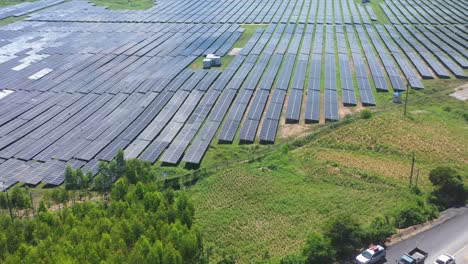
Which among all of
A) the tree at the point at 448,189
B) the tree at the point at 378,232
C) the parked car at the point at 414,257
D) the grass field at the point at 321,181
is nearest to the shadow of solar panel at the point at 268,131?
the grass field at the point at 321,181

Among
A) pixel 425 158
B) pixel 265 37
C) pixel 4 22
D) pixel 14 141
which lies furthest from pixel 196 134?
pixel 4 22

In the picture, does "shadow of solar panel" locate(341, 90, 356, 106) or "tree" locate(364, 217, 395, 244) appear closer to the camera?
"tree" locate(364, 217, 395, 244)

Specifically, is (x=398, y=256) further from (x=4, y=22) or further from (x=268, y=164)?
(x=4, y=22)

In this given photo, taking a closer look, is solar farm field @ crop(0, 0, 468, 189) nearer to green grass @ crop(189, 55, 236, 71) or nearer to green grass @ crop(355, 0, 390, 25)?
green grass @ crop(355, 0, 390, 25)

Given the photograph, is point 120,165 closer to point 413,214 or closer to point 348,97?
point 413,214

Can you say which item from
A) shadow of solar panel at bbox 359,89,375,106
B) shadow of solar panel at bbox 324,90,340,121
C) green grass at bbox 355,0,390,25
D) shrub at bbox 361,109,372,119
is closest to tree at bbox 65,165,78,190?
shadow of solar panel at bbox 324,90,340,121
